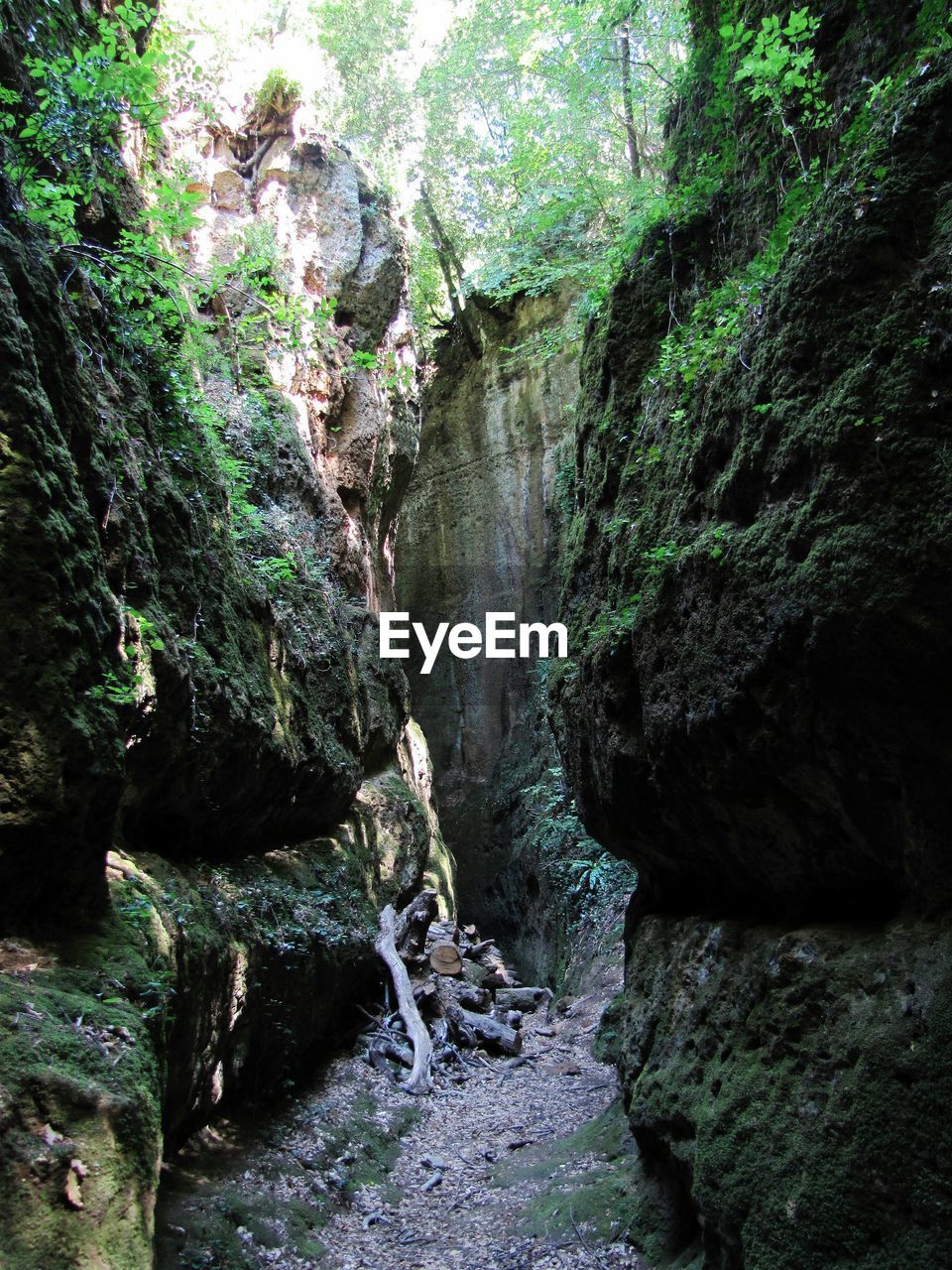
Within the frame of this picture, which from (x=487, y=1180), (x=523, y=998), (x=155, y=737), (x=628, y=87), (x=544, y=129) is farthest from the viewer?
(x=544, y=129)

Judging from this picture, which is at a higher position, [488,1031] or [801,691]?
[801,691]

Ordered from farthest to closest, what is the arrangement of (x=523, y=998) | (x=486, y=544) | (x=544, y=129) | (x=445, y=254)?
1. (x=445, y=254)
2. (x=486, y=544)
3. (x=544, y=129)
4. (x=523, y=998)

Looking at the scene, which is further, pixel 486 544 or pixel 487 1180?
pixel 486 544

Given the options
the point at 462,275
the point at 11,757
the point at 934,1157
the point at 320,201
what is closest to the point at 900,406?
the point at 934,1157

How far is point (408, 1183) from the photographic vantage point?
6.34m

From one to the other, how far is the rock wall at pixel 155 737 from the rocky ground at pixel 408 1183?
17.7 inches

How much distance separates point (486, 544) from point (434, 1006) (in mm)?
14558

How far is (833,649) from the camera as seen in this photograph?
10.8 feet

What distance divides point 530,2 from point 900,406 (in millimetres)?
16764

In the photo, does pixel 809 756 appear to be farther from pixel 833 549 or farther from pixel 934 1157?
pixel 934 1157

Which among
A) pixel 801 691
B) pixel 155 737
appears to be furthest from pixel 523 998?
pixel 801 691

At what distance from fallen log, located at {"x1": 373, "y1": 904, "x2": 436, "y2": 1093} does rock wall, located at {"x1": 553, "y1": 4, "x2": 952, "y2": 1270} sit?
10.7 feet

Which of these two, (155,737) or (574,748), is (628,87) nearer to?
(574,748)

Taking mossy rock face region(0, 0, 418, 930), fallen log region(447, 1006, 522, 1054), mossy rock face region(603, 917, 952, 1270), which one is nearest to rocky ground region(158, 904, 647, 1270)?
mossy rock face region(603, 917, 952, 1270)
